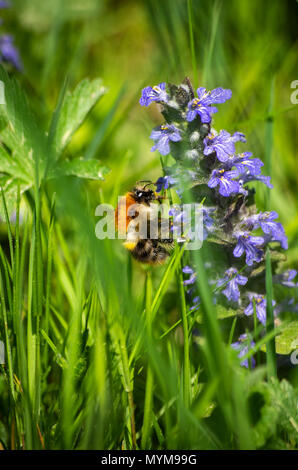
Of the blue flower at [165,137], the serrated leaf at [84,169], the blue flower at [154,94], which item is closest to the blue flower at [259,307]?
the blue flower at [165,137]

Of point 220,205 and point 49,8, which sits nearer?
point 220,205

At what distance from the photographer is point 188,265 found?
5.73 ft

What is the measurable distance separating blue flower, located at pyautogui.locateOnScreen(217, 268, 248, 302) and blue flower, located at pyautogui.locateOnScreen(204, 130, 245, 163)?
39 cm

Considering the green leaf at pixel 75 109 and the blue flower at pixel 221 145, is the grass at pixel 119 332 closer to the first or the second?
the green leaf at pixel 75 109

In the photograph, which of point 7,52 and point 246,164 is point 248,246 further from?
point 7,52

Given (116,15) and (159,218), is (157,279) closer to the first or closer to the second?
(159,218)

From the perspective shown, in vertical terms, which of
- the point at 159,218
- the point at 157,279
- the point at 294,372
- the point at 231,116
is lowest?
the point at 294,372

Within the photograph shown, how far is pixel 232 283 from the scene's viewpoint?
1586mm

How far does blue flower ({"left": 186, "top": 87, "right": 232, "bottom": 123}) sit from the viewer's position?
143 cm

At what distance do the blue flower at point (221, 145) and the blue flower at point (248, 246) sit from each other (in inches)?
10.5

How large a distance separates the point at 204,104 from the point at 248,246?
1.59ft

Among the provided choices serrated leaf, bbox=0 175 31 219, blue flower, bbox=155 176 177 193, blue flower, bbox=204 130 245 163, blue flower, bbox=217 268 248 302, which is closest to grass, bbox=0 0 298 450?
serrated leaf, bbox=0 175 31 219

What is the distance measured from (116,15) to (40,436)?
3.96m
